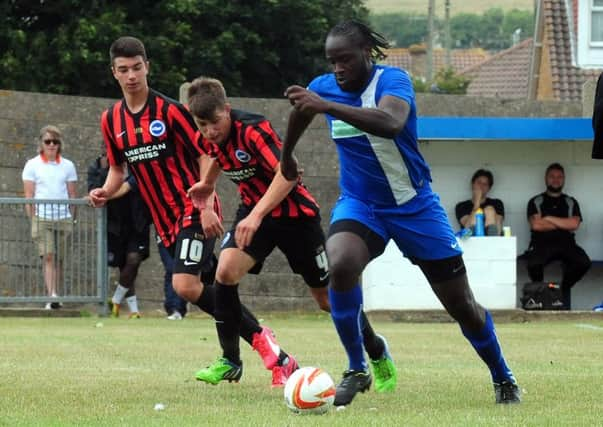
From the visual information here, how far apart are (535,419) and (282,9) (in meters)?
32.2

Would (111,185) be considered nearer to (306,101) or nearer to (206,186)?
(206,186)

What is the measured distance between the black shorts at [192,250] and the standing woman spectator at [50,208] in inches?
333

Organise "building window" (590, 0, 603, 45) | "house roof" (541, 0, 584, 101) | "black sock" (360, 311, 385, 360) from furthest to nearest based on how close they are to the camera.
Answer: "house roof" (541, 0, 584, 101) < "building window" (590, 0, 603, 45) < "black sock" (360, 311, 385, 360)

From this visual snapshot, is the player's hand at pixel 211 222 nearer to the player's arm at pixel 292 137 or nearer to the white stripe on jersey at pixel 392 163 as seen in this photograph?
the player's arm at pixel 292 137

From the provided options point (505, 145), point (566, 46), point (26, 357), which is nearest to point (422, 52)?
point (566, 46)

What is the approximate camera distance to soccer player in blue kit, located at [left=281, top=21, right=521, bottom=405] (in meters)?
7.54

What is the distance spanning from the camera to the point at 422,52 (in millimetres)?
126688

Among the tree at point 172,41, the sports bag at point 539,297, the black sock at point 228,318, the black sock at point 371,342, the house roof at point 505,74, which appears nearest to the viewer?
the black sock at point 371,342

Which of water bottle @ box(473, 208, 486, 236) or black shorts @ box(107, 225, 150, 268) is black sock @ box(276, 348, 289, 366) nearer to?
black shorts @ box(107, 225, 150, 268)

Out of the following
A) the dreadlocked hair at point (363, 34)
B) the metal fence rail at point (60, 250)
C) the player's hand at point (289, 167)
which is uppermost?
the dreadlocked hair at point (363, 34)

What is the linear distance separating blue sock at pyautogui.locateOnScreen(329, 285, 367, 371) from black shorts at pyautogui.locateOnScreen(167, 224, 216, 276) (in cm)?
173

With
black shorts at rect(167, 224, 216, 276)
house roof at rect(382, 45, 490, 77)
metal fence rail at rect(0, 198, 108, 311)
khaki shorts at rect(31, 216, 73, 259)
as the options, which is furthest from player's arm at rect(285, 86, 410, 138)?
house roof at rect(382, 45, 490, 77)

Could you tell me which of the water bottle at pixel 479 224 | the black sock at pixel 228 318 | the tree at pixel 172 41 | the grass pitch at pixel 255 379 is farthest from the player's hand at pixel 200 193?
the tree at pixel 172 41

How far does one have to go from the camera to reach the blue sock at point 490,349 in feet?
26.0
